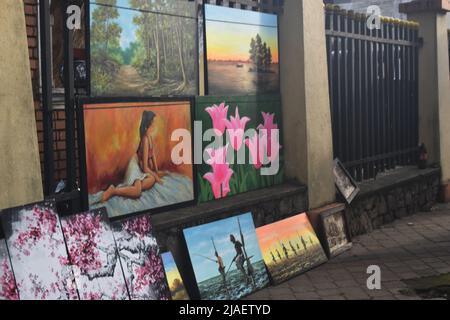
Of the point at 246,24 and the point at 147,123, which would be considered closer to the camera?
the point at 147,123

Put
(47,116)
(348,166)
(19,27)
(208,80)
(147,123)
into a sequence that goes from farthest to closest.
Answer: (348,166)
(208,80)
(147,123)
(47,116)
(19,27)

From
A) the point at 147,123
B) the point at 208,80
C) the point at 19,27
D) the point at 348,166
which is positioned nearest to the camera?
the point at 19,27

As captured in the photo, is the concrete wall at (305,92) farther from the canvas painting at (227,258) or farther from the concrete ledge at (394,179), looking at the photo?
the canvas painting at (227,258)

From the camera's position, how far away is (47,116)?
13.3 ft

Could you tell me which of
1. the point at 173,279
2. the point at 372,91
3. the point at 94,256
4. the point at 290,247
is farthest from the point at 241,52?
the point at 372,91

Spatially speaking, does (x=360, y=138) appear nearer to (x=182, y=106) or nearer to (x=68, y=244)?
(x=182, y=106)

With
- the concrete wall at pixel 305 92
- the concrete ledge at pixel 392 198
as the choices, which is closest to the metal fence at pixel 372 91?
the concrete ledge at pixel 392 198

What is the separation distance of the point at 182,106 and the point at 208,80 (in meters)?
0.51

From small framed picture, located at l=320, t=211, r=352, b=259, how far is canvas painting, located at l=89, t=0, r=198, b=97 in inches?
86.3

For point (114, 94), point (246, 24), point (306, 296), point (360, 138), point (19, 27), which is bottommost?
point (306, 296)

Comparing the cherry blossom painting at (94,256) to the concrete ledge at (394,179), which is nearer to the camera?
the cherry blossom painting at (94,256)

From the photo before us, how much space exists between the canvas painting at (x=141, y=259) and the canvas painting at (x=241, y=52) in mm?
1788

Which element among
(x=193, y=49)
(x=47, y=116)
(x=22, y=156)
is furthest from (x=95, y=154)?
(x=193, y=49)

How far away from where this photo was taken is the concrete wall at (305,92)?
648 centimetres
